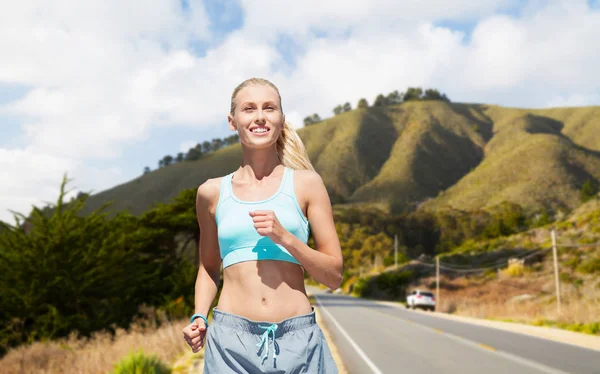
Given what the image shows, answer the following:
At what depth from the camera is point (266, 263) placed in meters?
2.35

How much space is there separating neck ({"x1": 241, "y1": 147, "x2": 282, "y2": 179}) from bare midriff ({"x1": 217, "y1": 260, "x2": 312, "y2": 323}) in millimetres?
406

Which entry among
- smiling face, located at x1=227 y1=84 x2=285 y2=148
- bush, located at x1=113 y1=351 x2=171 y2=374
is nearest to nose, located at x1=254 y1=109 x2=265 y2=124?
smiling face, located at x1=227 y1=84 x2=285 y2=148

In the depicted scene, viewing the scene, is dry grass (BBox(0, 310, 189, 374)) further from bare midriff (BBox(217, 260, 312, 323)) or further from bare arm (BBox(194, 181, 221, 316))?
bare midriff (BBox(217, 260, 312, 323))

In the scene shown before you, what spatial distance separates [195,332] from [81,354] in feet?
42.5

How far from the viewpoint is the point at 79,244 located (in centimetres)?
→ 1766

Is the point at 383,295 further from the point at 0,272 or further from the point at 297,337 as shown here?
the point at 297,337

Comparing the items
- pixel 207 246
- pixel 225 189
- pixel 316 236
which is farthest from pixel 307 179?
pixel 207 246

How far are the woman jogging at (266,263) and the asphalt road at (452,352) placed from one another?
9796mm

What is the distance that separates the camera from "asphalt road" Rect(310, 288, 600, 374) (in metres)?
12.2

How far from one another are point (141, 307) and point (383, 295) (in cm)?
4200

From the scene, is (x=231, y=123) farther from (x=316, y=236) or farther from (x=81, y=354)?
(x=81, y=354)

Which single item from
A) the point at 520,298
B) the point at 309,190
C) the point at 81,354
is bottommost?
the point at 520,298

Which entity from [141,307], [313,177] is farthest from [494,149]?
[313,177]

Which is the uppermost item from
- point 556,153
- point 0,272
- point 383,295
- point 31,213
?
point 556,153
